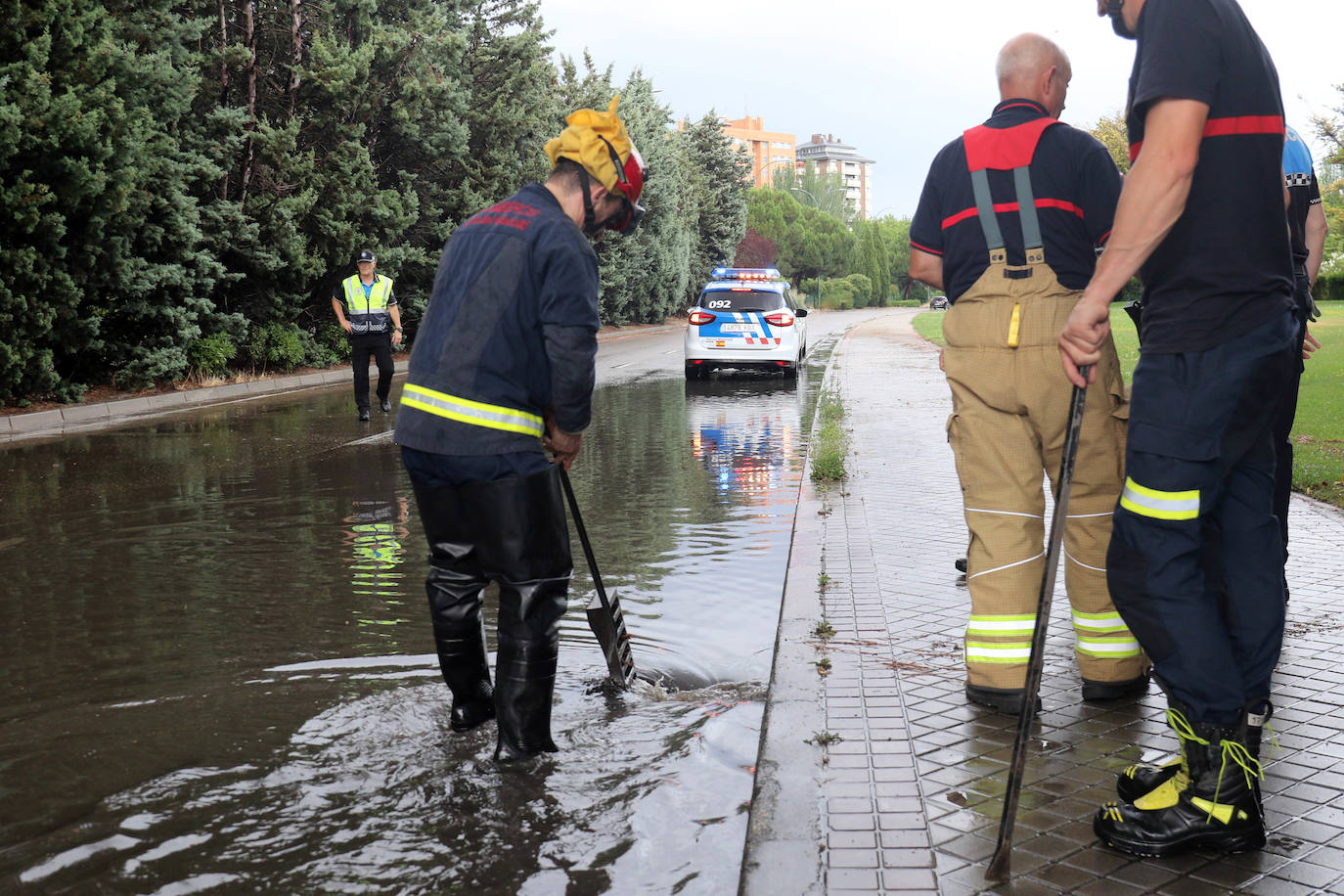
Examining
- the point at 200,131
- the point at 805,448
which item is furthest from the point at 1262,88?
the point at 200,131

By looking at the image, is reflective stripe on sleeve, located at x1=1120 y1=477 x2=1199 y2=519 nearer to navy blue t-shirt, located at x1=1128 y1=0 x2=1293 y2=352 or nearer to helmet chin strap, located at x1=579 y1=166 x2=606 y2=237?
navy blue t-shirt, located at x1=1128 y1=0 x2=1293 y2=352

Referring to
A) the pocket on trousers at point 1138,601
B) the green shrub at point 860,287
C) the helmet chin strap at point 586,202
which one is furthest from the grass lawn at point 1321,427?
the green shrub at point 860,287

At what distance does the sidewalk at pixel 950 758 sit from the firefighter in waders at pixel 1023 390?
0.24 metres

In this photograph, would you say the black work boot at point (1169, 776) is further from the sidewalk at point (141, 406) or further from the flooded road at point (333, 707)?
the sidewalk at point (141, 406)

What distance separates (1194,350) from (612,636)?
230 centimetres

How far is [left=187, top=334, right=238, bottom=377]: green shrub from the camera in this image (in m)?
20.3

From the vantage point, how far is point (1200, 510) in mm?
3287

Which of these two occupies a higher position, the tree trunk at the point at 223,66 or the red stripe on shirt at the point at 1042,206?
the tree trunk at the point at 223,66

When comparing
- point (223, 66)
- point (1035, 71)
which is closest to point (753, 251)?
point (223, 66)

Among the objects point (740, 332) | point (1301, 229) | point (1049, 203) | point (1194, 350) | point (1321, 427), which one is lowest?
point (1321, 427)

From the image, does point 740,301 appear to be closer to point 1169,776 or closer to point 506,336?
point 506,336

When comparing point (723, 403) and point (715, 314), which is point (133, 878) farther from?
point (715, 314)

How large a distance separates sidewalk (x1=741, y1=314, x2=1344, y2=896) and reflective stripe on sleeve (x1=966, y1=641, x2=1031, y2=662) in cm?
18

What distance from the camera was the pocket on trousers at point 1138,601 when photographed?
332cm
